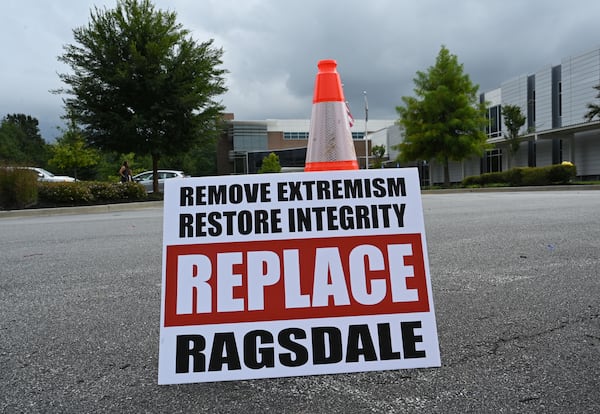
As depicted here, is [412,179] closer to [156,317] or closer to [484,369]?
[484,369]

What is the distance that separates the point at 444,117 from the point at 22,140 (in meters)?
67.3

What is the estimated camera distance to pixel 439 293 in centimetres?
309

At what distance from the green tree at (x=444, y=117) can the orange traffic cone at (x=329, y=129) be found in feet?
95.1

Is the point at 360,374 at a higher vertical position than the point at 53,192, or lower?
lower

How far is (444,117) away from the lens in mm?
31656

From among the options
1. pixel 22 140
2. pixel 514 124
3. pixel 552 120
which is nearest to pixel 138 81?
pixel 514 124

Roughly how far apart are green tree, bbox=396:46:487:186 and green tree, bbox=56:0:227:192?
1694 cm

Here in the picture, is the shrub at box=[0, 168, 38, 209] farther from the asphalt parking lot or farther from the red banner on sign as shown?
the red banner on sign

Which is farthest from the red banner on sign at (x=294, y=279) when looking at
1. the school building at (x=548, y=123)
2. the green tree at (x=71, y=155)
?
the green tree at (x=71, y=155)

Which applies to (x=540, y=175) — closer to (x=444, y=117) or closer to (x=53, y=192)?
(x=444, y=117)

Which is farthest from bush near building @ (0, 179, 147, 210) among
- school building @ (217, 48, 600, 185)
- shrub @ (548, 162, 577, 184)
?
shrub @ (548, 162, 577, 184)

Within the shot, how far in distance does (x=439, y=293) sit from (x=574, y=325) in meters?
0.84

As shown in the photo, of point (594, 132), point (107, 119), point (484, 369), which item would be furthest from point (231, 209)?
point (594, 132)

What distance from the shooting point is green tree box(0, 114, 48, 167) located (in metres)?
58.5
